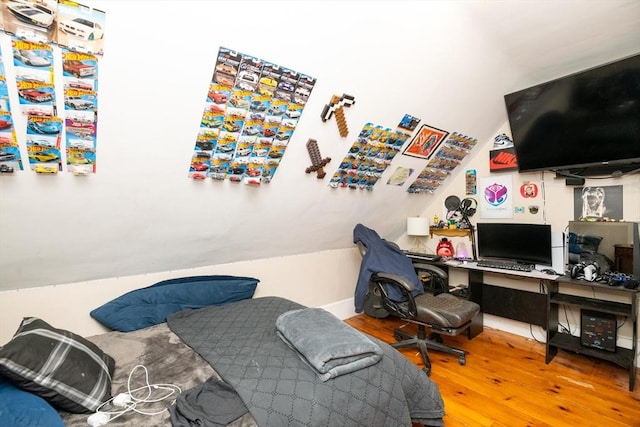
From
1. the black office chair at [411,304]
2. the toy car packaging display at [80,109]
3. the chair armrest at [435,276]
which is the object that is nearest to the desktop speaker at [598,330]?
the black office chair at [411,304]

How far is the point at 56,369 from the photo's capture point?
1.26 metres

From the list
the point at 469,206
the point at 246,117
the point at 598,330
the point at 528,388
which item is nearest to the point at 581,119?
the point at 469,206

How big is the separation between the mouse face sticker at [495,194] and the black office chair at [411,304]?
1036 mm

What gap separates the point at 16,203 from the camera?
1.58 m

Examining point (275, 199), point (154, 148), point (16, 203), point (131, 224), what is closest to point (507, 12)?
point (275, 199)

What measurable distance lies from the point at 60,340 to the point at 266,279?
5.83 ft

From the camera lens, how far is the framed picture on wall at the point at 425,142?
273 cm

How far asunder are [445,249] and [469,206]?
A: 55 cm

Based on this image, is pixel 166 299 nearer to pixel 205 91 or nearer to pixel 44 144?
pixel 44 144

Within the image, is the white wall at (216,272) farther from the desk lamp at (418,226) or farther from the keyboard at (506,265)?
the keyboard at (506,265)

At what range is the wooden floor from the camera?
194 cm

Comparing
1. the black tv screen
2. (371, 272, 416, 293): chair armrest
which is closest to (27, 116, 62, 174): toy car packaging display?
(371, 272, 416, 293): chair armrest

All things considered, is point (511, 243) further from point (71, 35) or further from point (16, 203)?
point (16, 203)

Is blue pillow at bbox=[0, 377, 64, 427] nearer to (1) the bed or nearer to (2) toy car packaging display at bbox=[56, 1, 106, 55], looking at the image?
(1) the bed
